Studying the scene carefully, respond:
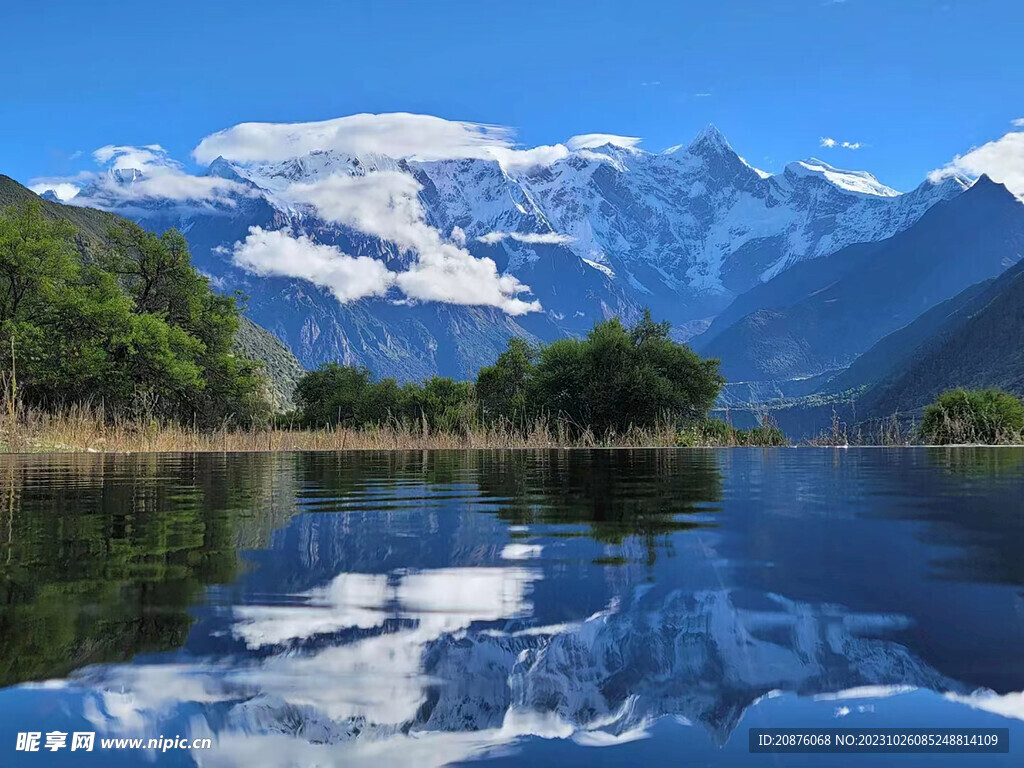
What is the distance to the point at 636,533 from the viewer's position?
4.11m

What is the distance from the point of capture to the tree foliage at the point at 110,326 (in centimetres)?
3328

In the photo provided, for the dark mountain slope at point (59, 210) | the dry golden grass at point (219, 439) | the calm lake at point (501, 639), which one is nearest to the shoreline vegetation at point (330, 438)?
the dry golden grass at point (219, 439)

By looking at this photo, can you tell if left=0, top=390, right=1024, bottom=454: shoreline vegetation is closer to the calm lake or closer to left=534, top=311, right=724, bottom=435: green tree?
left=534, top=311, right=724, bottom=435: green tree

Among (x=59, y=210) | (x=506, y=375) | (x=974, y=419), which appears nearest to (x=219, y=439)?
(x=974, y=419)

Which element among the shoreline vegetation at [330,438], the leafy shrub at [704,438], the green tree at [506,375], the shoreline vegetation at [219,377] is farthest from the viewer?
the green tree at [506,375]

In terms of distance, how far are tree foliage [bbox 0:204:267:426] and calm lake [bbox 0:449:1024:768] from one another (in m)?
29.3

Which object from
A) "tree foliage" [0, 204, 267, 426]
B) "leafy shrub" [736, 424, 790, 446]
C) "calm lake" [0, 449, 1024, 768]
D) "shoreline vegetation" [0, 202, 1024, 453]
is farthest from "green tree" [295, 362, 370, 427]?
"calm lake" [0, 449, 1024, 768]

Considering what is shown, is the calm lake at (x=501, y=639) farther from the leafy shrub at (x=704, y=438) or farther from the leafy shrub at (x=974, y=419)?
the leafy shrub at (x=974, y=419)

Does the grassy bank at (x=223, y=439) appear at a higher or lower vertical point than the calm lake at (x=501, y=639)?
higher

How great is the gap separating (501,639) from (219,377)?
42612 millimetres

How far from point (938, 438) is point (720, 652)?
1126 inches

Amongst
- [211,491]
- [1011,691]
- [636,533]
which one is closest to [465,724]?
[1011,691]

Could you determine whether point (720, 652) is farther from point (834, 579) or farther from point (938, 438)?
point (938, 438)

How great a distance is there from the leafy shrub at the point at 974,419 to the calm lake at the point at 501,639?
2401cm
